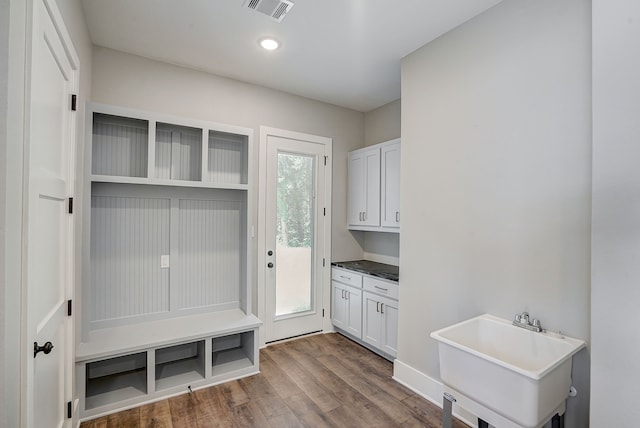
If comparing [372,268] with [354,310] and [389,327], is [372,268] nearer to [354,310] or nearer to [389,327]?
[354,310]

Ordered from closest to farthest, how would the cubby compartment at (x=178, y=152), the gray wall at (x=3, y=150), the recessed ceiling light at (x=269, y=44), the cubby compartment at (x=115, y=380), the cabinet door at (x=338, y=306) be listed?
the gray wall at (x=3, y=150) → the cubby compartment at (x=115, y=380) → the recessed ceiling light at (x=269, y=44) → the cubby compartment at (x=178, y=152) → the cabinet door at (x=338, y=306)

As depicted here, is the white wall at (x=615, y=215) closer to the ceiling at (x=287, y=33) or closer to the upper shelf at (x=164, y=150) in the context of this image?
the ceiling at (x=287, y=33)

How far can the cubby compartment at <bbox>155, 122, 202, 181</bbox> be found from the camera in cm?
280

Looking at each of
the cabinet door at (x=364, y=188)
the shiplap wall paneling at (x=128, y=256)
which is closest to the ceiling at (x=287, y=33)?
the cabinet door at (x=364, y=188)

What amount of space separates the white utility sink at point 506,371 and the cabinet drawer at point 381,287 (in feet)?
3.33

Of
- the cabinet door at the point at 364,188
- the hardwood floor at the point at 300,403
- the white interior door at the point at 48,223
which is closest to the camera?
the white interior door at the point at 48,223

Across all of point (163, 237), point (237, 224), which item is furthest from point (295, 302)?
point (163, 237)

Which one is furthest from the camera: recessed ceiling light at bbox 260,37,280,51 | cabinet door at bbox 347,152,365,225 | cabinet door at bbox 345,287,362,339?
cabinet door at bbox 347,152,365,225

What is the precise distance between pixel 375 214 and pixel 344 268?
73 centimetres

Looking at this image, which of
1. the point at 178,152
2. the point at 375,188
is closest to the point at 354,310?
the point at 375,188

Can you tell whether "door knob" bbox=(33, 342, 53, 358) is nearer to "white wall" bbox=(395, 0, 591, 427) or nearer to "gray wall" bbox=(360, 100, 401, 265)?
"white wall" bbox=(395, 0, 591, 427)

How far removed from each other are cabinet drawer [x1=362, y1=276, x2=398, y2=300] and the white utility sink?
40.0 inches

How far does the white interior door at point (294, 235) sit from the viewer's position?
3438 millimetres

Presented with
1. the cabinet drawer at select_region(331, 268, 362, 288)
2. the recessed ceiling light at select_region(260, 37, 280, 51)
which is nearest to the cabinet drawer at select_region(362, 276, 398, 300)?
the cabinet drawer at select_region(331, 268, 362, 288)
